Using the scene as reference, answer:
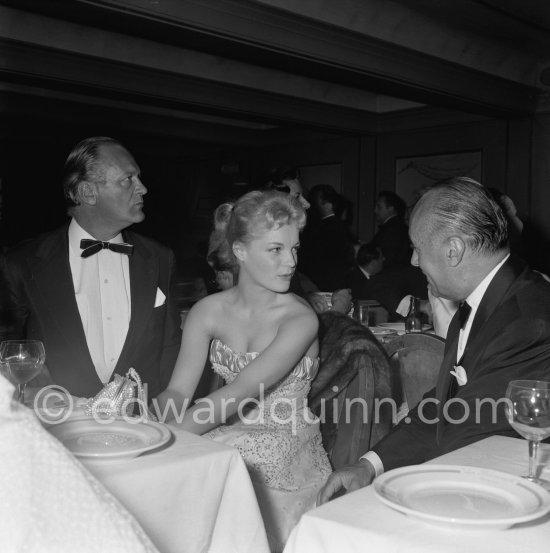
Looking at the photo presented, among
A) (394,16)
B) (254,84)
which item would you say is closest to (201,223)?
(254,84)

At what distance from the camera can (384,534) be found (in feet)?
3.86

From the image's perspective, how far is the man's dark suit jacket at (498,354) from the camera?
186cm

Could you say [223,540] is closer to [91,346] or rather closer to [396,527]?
[396,527]

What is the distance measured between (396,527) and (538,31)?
24.3 ft

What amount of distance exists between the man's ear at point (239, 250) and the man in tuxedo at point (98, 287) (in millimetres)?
458

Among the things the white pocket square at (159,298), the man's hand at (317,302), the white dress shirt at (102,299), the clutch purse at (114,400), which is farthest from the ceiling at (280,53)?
the clutch purse at (114,400)

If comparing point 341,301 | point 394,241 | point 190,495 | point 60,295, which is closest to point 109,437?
point 190,495

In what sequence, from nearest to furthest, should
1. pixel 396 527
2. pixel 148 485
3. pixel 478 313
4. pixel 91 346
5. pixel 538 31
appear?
pixel 396 527
pixel 148 485
pixel 478 313
pixel 91 346
pixel 538 31

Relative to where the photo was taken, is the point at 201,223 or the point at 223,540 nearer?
the point at 223,540

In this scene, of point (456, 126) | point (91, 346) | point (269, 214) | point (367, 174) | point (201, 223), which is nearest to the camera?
point (269, 214)

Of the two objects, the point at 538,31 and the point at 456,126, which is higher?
the point at 538,31

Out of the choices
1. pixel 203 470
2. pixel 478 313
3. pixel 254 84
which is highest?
pixel 254 84

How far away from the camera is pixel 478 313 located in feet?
6.48

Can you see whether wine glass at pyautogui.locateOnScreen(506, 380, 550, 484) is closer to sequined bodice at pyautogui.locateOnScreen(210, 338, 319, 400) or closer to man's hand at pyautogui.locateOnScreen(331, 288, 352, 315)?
sequined bodice at pyautogui.locateOnScreen(210, 338, 319, 400)
